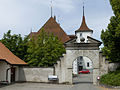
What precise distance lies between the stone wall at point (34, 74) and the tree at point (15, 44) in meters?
7.89

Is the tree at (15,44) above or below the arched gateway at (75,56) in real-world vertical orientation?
above

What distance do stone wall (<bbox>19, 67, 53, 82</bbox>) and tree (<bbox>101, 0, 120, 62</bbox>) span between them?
7431mm

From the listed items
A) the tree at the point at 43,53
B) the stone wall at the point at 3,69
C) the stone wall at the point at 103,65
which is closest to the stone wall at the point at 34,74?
the stone wall at the point at 3,69

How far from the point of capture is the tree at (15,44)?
111ft

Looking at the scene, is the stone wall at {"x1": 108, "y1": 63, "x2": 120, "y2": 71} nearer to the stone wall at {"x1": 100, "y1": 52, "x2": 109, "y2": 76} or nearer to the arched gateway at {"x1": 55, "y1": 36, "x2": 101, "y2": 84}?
the stone wall at {"x1": 100, "y1": 52, "x2": 109, "y2": 76}

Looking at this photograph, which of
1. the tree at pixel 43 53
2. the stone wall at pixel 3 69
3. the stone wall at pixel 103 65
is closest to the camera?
the stone wall at pixel 3 69

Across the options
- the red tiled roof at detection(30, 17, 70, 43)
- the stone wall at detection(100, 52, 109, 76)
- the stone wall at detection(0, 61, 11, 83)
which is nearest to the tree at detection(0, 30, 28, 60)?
the stone wall at detection(0, 61, 11, 83)

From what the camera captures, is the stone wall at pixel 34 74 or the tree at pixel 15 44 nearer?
the stone wall at pixel 34 74

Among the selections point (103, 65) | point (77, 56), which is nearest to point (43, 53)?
point (77, 56)

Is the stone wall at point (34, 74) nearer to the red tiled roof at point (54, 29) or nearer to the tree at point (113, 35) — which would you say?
the tree at point (113, 35)

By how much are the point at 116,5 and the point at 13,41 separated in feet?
65.3

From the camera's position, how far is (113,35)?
20.1 metres

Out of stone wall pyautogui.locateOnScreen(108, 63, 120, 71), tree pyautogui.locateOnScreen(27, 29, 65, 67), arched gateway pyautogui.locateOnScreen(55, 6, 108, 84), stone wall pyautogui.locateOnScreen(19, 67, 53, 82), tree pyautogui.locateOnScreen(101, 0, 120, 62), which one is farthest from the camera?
tree pyautogui.locateOnScreen(27, 29, 65, 67)

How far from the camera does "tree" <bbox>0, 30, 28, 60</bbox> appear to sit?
3391cm
